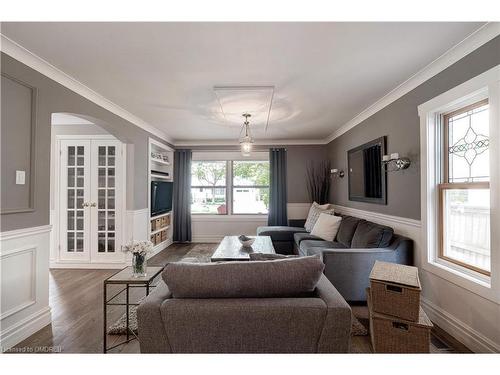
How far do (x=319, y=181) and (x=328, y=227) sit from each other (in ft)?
6.83

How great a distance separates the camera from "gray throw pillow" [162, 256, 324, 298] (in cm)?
143

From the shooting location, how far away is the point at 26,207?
88.7 inches

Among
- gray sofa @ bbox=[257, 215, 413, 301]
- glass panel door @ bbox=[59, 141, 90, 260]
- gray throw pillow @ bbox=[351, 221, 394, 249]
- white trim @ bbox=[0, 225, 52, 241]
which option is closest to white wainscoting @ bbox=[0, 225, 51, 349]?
white trim @ bbox=[0, 225, 52, 241]

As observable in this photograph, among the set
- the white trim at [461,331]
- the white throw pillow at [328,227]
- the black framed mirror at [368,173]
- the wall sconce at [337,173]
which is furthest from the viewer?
the wall sconce at [337,173]

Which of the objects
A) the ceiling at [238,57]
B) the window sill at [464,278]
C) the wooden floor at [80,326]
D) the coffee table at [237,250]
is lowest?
the wooden floor at [80,326]

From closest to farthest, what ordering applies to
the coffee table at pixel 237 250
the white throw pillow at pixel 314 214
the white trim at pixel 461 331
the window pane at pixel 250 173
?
1. the white trim at pixel 461 331
2. the coffee table at pixel 237 250
3. the white throw pillow at pixel 314 214
4. the window pane at pixel 250 173

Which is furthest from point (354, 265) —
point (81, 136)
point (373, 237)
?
point (81, 136)

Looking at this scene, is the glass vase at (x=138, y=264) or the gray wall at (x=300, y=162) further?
the gray wall at (x=300, y=162)

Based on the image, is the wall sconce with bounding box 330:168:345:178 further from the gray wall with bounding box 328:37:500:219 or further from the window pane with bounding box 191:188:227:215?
the window pane with bounding box 191:188:227:215

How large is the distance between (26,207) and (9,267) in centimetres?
50

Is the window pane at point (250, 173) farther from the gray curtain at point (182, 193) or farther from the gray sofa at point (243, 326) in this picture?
the gray sofa at point (243, 326)

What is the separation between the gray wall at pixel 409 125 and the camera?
1993 millimetres

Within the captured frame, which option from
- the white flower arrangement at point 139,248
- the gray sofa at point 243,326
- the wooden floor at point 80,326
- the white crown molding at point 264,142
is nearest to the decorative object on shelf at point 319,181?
the white crown molding at point 264,142

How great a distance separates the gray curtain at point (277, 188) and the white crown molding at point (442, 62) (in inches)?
98.2
